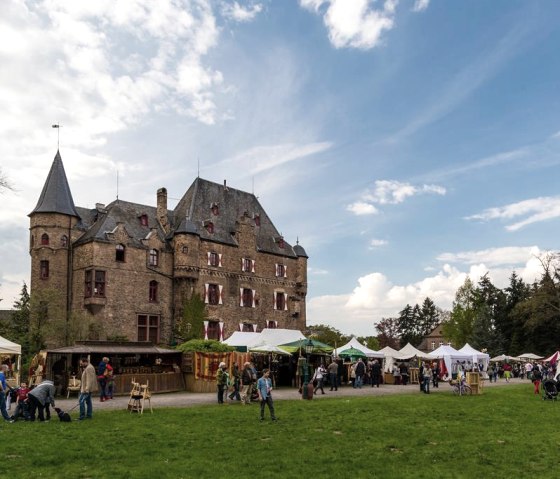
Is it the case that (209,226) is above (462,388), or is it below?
above

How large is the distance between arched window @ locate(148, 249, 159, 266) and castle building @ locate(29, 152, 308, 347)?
0.25 ft

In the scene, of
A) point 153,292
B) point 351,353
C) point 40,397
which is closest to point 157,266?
point 153,292

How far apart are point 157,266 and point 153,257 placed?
743 mm

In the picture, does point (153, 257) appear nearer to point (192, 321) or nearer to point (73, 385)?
point (192, 321)

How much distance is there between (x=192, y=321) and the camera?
4656cm

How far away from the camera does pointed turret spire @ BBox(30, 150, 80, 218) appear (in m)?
44.2

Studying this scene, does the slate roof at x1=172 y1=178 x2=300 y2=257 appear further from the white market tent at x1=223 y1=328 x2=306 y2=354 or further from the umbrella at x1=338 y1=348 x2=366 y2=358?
the umbrella at x1=338 y1=348 x2=366 y2=358

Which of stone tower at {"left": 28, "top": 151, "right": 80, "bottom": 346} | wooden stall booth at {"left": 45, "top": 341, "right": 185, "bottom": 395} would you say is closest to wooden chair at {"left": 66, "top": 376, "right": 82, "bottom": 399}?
wooden stall booth at {"left": 45, "top": 341, "right": 185, "bottom": 395}

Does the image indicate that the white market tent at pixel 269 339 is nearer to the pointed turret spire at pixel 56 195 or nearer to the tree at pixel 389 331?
the pointed turret spire at pixel 56 195

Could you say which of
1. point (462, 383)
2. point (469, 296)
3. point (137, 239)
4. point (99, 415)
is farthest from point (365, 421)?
point (469, 296)

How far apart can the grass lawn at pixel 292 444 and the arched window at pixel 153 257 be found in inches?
1077

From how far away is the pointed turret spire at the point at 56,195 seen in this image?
44.2 m

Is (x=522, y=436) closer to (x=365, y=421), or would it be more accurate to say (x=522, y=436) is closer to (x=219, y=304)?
(x=365, y=421)

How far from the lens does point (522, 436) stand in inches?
586
